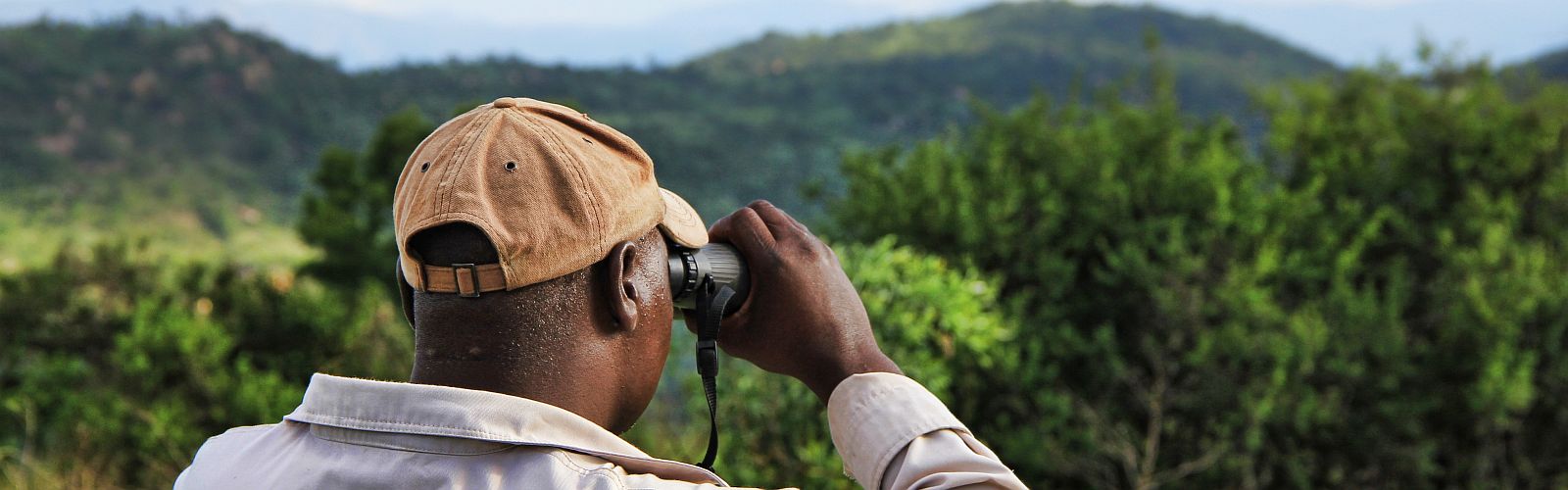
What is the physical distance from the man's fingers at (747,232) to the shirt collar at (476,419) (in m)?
0.42

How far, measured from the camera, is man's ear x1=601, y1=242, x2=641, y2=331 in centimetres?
161

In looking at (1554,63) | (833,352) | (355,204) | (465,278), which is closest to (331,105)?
(355,204)

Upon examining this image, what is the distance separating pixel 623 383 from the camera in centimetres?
166

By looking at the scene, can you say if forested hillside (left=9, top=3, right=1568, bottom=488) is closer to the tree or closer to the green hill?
the tree

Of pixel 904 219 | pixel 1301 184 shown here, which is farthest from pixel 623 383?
pixel 1301 184

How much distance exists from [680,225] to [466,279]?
0.36m

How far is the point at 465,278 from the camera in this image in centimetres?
154

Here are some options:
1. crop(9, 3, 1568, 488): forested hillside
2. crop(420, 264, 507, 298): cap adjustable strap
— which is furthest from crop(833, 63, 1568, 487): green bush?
crop(420, 264, 507, 298): cap adjustable strap

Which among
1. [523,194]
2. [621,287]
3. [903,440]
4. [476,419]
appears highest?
[523,194]

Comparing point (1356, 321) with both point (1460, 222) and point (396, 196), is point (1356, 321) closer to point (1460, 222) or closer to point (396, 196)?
point (1460, 222)

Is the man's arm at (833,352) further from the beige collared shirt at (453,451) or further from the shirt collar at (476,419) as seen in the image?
the shirt collar at (476,419)

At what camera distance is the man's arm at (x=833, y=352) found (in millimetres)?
1691

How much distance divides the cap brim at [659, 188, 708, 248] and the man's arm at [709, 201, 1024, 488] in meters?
0.06

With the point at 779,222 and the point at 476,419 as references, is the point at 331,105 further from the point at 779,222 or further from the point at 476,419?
the point at 476,419
